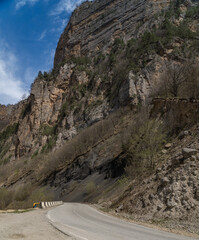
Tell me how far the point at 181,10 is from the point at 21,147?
45379mm

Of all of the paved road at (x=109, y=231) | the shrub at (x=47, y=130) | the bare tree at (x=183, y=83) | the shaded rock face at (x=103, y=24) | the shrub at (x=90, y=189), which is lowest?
the shrub at (x=90, y=189)

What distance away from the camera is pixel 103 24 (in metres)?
58.3

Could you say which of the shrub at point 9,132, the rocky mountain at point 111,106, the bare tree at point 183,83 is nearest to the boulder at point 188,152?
the rocky mountain at point 111,106

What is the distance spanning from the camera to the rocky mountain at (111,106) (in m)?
16.3

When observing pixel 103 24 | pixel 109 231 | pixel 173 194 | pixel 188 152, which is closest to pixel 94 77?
pixel 103 24

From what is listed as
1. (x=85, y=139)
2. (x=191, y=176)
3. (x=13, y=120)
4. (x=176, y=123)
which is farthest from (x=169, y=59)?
(x=13, y=120)

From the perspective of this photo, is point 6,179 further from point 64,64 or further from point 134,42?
point 134,42

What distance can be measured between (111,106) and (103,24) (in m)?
32.7

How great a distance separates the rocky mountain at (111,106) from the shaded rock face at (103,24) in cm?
32

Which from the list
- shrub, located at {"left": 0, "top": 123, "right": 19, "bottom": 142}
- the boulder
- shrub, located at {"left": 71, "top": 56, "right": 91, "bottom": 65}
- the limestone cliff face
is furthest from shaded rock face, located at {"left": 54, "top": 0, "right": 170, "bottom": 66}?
the boulder

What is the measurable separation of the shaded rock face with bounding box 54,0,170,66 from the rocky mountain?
0.32 meters

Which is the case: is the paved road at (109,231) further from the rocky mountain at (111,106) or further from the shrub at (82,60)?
the shrub at (82,60)

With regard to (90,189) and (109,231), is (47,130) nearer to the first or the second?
(90,189)

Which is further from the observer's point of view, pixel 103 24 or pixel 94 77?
pixel 103 24
